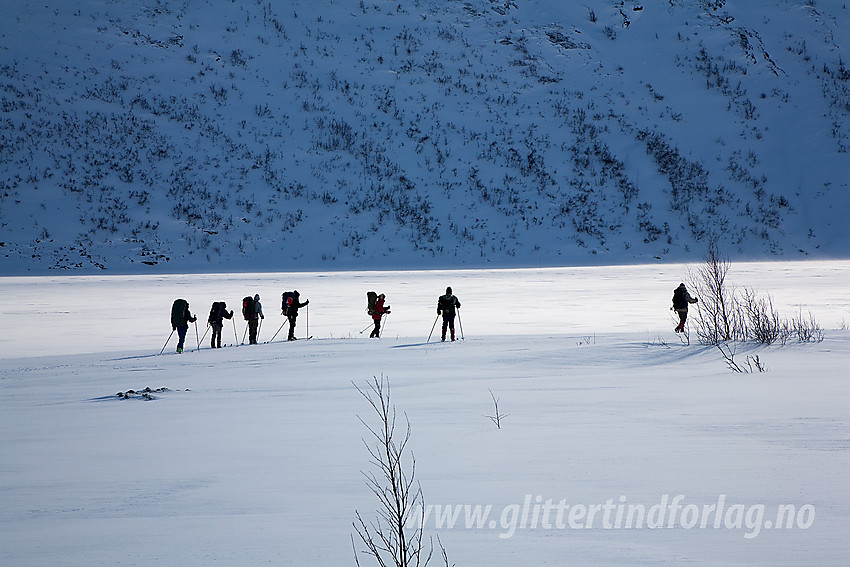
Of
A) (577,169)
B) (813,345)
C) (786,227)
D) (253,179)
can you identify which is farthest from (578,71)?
(813,345)

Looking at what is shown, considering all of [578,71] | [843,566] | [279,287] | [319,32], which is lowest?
[843,566]

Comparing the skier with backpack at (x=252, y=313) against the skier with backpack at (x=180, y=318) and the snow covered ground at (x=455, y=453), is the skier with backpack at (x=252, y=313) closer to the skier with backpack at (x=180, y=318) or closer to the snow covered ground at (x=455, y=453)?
the skier with backpack at (x=180, y=318)

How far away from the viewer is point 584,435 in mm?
5840

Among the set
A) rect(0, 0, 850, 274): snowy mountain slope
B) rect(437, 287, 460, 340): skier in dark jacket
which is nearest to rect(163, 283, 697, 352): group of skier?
rect(437, 287, 460, 340): skier in dark jacket

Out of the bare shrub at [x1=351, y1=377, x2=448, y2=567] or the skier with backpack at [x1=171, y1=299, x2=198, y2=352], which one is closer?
the bare shrub at [x1=351, y1=377, x2=448, y2=567]

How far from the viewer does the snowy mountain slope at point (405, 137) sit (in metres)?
46.2

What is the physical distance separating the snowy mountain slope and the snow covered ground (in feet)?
111

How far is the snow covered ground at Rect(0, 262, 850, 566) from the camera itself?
364cm

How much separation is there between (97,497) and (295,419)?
8.46ft

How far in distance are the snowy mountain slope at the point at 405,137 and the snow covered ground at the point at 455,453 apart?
33.9 metres

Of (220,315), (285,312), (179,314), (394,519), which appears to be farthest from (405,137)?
(394,519)

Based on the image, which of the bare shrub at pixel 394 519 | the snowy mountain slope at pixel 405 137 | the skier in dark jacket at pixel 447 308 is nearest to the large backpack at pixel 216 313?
the skier in dark jacket at pixel 447 308

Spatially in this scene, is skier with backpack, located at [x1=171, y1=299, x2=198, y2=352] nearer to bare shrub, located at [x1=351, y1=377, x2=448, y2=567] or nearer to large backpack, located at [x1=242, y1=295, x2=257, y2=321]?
large backpack, located at [x1=242, y1=295, x2=257, y2=321]

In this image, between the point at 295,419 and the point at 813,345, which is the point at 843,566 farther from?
the point at 813,345
